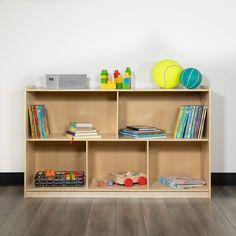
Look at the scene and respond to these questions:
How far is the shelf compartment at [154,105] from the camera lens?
13.4 feet

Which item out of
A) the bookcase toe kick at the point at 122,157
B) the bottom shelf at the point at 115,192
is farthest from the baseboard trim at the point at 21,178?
the bottom shelf at the point at 115,192

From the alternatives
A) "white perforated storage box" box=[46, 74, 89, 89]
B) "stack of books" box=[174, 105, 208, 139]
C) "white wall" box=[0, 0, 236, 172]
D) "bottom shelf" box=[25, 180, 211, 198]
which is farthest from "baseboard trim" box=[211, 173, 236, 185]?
"white perforated storage box" box=[46, 74, 89, 89]

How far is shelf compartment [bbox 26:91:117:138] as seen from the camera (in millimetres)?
4102

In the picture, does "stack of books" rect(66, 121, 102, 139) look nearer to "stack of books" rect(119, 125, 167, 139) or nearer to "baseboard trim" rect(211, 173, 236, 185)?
"stack of books" rect(119, 125, 167, 139)

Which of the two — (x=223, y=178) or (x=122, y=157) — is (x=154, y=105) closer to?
(x=122, y=157)

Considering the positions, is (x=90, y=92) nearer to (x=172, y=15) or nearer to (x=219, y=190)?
(x=172, y=15)

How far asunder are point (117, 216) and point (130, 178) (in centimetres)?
66

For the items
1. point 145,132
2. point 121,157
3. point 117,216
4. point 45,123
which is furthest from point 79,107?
point 117,216

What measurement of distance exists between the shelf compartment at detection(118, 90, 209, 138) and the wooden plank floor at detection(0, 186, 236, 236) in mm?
771

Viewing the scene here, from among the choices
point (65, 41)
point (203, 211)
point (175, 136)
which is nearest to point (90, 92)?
point (65, 41)

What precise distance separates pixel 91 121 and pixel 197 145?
970mm

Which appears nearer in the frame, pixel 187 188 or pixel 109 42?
pixel 187 188

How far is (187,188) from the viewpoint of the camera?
12.5 feet

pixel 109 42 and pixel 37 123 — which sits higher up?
pixel 109 42
